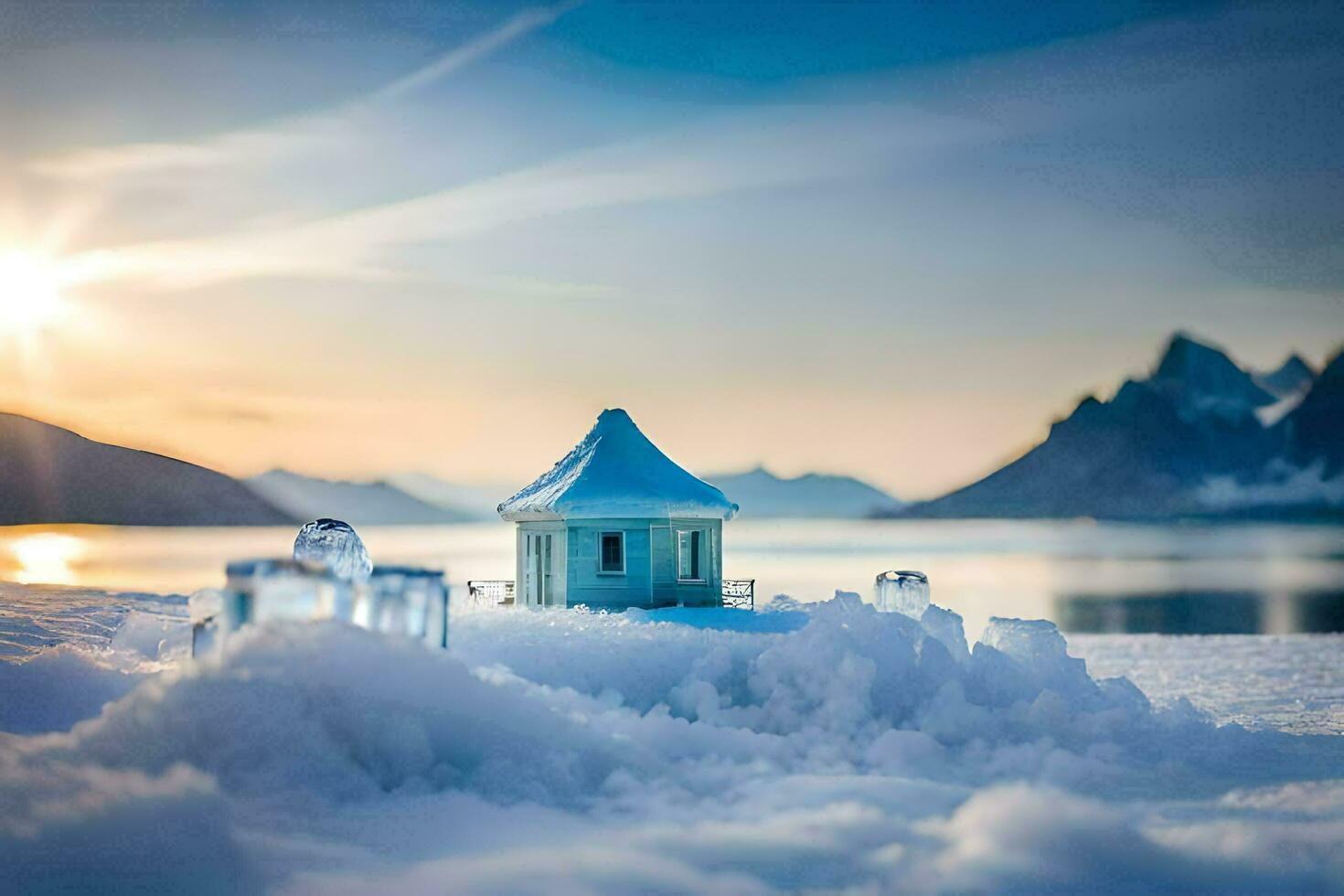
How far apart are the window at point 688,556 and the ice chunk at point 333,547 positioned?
8.81 meters

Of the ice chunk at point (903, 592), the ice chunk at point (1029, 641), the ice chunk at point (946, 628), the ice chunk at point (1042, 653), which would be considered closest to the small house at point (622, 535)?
the ice chunk at point (903, 592)

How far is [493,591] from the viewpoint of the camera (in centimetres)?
3216

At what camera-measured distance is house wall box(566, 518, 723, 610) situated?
2847 centimetres

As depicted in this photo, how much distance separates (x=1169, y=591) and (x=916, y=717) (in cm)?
11402

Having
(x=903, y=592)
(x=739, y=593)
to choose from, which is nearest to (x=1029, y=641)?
(x=903, y=592)

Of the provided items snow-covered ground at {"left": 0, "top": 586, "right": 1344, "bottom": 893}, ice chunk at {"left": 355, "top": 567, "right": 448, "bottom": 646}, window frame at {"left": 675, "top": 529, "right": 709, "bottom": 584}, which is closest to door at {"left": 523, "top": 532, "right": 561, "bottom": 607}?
window frame at {"left": 675, "top": 529, "right": 709, "bottom": 584}

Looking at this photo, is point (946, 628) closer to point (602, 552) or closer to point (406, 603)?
point (602, 552)

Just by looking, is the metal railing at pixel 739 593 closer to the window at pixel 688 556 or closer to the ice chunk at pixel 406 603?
the window at pixel 688 556

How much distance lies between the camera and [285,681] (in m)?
15.3

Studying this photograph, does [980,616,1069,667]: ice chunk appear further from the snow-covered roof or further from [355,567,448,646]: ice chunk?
[355,567,448,646]: ice chunk

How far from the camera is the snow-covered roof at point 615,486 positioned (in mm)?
28406

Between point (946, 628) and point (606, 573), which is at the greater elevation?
point (606, 573)

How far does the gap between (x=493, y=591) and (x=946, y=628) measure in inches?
467

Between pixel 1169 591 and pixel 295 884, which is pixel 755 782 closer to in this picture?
pixel 295 884
